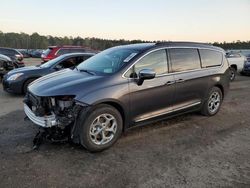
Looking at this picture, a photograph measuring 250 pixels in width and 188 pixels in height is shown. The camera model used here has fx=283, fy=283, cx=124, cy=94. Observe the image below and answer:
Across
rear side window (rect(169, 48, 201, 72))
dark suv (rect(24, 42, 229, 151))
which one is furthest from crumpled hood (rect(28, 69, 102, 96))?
rear side window (rect(169, 48, 201, 72))

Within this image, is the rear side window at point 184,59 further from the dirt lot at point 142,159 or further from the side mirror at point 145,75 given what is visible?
the dirt lot at point 142,159

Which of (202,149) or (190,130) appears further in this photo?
(190,130)

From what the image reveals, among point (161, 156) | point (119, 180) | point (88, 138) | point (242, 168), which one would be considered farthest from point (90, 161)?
point (242, 168)

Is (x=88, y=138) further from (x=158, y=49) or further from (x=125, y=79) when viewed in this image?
(x=158, y=49)

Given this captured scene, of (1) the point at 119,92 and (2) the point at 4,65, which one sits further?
(2) the point at 4,65

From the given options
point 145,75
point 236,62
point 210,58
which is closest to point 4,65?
point 210,58

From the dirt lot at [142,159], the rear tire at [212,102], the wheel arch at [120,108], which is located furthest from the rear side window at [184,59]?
the wheel arch at [120,108]

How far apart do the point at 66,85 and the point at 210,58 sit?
366cm

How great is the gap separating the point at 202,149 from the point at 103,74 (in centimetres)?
211

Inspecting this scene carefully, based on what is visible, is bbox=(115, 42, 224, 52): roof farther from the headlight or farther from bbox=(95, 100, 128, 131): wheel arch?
the headlight

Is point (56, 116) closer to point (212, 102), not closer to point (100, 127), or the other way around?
point (100, 127)

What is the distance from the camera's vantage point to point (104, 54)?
19.6ft

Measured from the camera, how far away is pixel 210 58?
6.62 meters

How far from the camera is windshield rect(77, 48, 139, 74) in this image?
5.07 metres
